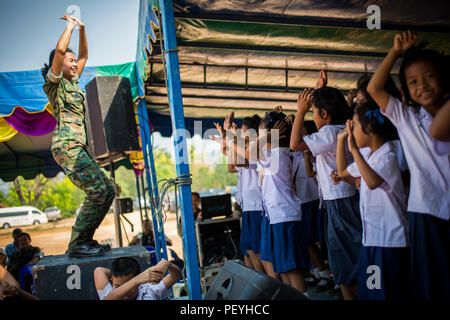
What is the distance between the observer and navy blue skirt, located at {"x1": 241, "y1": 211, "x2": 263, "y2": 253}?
13.0 feet

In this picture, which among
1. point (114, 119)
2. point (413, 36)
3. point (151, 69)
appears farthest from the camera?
point (151, 69)

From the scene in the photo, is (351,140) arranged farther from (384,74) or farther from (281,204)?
(281,204)

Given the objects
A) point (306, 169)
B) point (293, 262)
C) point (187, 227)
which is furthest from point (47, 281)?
point (306, 169)

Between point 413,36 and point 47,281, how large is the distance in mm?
3183

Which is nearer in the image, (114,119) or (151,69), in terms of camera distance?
(114,119)

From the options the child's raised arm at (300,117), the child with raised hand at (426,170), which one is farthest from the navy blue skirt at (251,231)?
the child with raised hand at (426,170)

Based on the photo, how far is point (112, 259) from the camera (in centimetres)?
301

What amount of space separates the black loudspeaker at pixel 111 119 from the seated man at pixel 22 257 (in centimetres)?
320

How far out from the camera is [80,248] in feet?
10.3

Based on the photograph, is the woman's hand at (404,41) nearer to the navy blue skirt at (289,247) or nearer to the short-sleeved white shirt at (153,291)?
the navy blue skirt at (289,247)

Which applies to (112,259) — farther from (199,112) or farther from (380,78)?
(199,112)

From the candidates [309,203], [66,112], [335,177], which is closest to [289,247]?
[335,177]

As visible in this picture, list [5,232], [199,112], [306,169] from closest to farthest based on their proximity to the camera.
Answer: [306,169] → [199,112] → [5,232]

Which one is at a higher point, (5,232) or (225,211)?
(225,211)
